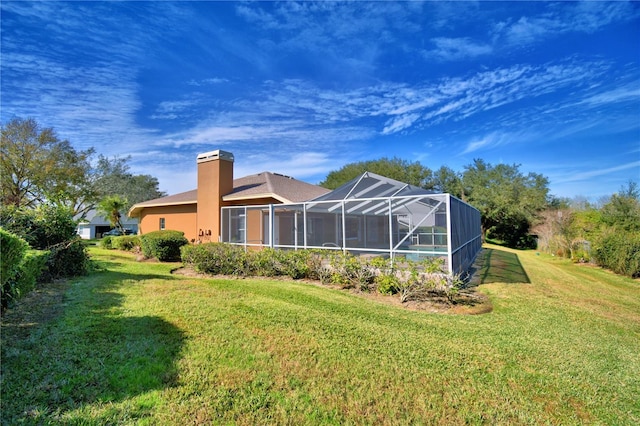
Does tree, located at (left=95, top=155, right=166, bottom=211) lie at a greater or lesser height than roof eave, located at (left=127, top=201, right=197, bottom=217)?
greater

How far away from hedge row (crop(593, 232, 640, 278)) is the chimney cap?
704 inches

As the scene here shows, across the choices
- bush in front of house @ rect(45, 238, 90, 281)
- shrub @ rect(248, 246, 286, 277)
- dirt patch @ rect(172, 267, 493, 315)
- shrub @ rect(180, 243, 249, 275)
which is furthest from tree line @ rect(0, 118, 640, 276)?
dirt patch @ rect(172, 267, 493, 315)

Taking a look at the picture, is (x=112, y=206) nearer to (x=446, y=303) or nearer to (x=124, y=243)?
(x=124, y=243)

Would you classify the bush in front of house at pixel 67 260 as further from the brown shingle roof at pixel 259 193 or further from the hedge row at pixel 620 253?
the hedge row at pixel 620 253

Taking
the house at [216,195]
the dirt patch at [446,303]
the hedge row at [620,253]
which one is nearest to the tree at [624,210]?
the hedge row at [620,253]

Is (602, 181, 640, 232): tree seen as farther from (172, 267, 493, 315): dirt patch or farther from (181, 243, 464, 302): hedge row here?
(181, 243, 464, 302): hedge row

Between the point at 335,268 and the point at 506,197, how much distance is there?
28352 mm

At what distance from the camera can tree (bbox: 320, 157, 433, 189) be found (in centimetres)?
3426

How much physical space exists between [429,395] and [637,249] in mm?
14590

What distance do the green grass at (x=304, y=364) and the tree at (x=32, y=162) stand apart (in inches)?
1007

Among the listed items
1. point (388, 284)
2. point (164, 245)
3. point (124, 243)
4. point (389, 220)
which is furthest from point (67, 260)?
point (124, 243)

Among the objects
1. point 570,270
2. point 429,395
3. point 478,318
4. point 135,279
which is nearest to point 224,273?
point 135,279

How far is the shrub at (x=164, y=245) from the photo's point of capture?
42.7 ft

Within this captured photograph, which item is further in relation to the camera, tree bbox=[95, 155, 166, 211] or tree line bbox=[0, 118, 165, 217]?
tree bbox=[95, 155, 166, 211]
